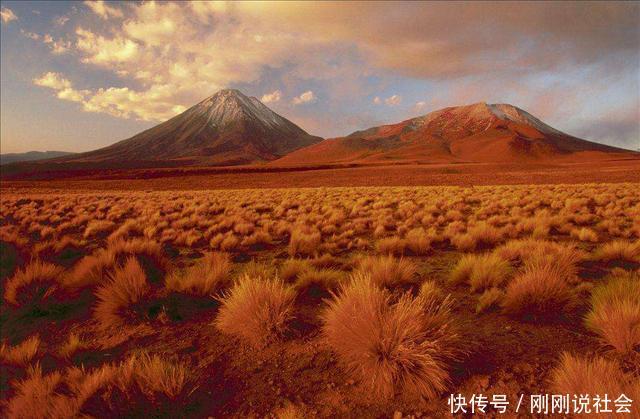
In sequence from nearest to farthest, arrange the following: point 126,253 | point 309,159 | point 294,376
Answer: point 294,376 → point 126,253 → point 309,159

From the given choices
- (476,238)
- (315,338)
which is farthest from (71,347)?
(476,238)

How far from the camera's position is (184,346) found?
334cm

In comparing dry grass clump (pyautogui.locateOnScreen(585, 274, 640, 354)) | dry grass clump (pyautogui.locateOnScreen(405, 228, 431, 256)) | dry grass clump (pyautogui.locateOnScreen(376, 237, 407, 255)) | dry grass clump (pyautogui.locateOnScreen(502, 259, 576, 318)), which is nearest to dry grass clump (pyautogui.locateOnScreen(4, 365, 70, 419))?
dry grass clump (pyautogui.locateOnScreen(502, 259, 576, 318))

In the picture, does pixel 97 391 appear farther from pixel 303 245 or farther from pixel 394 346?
pixel 303 245

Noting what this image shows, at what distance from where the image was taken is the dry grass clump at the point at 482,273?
4.51 meters

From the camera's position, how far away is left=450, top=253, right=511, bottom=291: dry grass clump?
4512 mm

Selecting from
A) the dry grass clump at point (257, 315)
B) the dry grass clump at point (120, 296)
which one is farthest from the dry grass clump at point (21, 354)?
the dry grass clump at point (257, 315)

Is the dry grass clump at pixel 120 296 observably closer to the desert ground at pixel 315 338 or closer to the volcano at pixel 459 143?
the desert ground at pixel 315 338

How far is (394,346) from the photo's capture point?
2650 mm

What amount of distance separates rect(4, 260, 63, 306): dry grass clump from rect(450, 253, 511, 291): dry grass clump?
20.1 ft

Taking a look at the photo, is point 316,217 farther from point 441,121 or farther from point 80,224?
point 441,121

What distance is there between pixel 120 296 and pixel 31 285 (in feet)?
6.32

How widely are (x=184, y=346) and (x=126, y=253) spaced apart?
126 inches

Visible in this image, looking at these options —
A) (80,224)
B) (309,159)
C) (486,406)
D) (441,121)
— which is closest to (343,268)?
(486,406)
